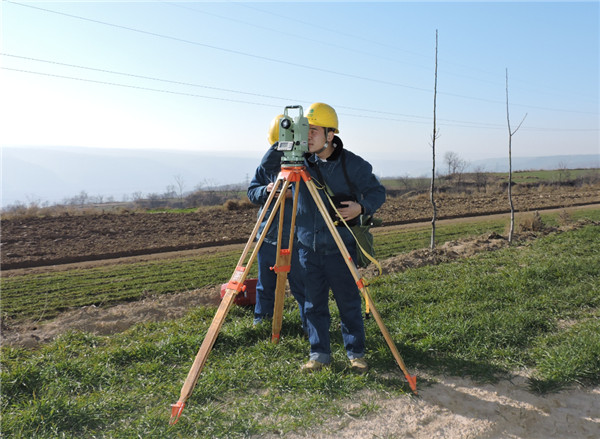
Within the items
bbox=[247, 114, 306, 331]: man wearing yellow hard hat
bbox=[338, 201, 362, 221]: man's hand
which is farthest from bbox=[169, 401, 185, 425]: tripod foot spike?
bbox=[338, 201, 362, 221]: man's hand

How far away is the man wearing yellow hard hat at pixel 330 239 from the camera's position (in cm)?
386

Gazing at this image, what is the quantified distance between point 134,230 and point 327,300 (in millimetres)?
15381

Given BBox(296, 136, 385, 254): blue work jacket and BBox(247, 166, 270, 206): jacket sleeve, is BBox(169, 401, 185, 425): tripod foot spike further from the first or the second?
BBox(247, 166, 270, 206): jacket sleeve

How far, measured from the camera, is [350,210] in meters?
3.68

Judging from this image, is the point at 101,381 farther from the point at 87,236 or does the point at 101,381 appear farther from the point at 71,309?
the point at 87,236

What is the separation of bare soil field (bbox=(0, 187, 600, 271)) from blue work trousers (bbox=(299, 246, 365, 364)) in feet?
39.4

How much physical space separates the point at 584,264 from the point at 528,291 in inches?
73.7

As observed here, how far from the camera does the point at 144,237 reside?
16.7 meters

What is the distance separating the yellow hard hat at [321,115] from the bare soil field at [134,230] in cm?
1235

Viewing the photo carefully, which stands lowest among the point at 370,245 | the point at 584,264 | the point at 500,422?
the point at 500,422

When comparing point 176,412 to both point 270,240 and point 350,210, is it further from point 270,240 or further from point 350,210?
point 270,240

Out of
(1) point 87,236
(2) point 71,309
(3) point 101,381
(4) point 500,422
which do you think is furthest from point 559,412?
(1) point 87,236

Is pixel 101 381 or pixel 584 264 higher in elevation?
pixel 584 264

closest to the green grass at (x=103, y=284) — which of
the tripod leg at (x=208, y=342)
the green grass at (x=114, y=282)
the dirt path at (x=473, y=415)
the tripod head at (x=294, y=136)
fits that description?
the green grass at (x=114, y=282)
